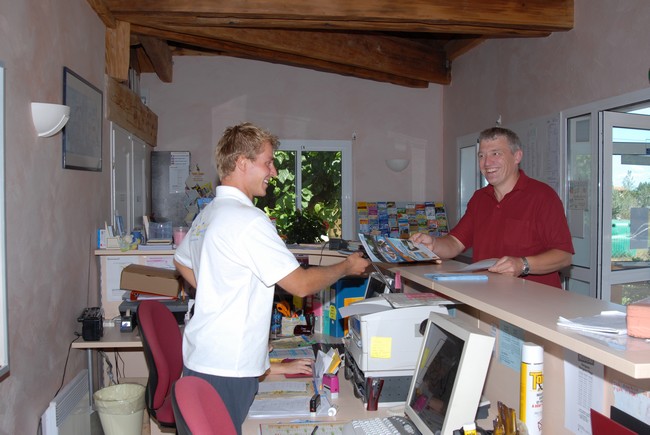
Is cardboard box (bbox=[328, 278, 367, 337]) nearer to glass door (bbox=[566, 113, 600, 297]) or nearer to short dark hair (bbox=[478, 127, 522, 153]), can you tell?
short dark hair (bbox=[478, 127, 522, 153])

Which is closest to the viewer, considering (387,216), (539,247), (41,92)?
(539,247)

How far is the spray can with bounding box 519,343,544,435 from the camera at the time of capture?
162 cm

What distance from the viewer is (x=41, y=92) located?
3.01 meters

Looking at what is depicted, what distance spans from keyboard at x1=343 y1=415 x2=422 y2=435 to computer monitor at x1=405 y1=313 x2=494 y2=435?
5 centimetres

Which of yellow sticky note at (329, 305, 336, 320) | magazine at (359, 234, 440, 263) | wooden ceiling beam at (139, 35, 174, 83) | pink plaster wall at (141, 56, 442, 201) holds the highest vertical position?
wooden ceiling beam at (139, 35, 174, 83)

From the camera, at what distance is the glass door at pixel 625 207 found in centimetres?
431

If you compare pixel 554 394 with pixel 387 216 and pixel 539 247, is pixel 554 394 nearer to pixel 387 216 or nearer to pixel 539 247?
pixel 539 247

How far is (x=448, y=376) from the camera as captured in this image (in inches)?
66.2

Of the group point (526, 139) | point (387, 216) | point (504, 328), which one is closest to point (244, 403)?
point (504, 328)

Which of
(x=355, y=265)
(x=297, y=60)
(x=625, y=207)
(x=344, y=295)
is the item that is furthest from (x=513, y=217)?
(x=297, y=60)

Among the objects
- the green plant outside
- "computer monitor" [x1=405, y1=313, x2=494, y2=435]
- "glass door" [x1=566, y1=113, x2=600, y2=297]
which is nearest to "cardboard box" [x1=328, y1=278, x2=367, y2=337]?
"computer monitor" [x1=405, y1=313, x2=494, y2=435]

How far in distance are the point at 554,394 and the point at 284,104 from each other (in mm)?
5940

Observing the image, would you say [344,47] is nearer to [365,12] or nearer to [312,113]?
[312,113]

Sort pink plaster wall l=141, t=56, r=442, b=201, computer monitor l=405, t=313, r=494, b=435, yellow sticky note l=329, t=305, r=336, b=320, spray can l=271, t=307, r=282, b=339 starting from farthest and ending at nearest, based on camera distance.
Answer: pink plaster wall l=141, t=56, r=442, b=201, spray can l=271, t=307, r=282, b=339, yellow sticky note l=329, t=305, r=336, b=320, computer monitor l=405, t=313, r=494, b=435
